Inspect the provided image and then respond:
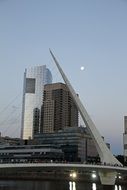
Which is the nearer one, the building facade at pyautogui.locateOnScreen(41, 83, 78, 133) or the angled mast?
the angled mast

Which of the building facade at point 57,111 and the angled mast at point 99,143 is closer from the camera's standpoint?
the angled mast at point 99,143

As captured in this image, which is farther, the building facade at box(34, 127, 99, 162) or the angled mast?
the building facade at box(34, 127, 99, 162)

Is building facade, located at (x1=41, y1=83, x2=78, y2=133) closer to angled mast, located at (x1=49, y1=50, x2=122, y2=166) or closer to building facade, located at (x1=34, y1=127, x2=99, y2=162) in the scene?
building facade, located at (x1=34, y1=127, x2=99, y2=162)

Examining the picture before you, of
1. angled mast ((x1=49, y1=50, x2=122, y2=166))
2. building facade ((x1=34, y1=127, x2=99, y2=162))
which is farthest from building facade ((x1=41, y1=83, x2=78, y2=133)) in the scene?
angled mast ((x1=49, y1=50, x2=122, y2=166))

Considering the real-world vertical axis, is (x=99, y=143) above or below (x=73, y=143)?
below

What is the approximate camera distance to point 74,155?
107188 millimetres

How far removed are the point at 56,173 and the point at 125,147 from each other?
4271cm

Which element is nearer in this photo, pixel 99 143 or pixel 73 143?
pixel 99 143

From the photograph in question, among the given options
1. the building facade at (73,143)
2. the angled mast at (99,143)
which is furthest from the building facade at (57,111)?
the angled mast at (99,143)

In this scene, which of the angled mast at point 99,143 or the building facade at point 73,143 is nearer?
the angled mast at point 99,143

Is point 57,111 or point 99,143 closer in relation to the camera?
point 99,143

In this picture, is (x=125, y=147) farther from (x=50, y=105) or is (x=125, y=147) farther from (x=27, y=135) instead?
(x=27, y=135)

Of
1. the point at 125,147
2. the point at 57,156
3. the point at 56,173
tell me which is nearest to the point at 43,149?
the point at 57,156

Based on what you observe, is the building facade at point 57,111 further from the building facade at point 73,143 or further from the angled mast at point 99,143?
the angled mast at point 99,143
